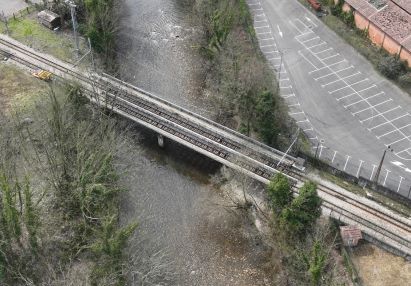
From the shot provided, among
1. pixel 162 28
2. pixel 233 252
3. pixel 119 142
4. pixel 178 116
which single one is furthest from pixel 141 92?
pixel 233 252

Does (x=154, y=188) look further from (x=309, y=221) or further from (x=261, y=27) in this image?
(x=261, y=27)

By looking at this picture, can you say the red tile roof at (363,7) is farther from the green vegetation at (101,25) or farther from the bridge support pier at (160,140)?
the bridge support pier at (160,140)

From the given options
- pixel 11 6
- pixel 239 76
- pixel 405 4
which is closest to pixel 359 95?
pixel 239 76

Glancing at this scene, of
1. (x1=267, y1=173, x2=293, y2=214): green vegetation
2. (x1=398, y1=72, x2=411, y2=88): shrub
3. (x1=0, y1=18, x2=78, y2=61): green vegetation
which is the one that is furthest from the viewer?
(x1=0, y1=18, x2=78, y2=61): green vegetation

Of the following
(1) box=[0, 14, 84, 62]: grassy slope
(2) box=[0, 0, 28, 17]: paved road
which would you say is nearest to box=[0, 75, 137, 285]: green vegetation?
(1) box=[0, 14, 84, 62]: grassy slope

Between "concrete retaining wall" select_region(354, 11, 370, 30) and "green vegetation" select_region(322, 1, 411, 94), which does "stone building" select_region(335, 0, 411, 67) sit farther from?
"green vegetation" select_region(322, 1, 411, 94)
